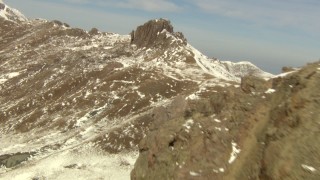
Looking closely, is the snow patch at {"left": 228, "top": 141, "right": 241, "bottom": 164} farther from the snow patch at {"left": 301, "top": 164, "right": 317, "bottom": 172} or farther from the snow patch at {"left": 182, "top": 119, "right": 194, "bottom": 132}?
the snow patch at {"left": 301, "top": 164, "right": 317, "bottom": 172}

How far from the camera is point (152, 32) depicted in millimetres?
136875

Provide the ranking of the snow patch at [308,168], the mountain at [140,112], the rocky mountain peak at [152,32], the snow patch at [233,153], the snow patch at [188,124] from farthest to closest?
the rocky mountain peak at [152,32]
the snow patch at [188,124]
the snow patch at [233,153]
the mountain at [140,112]
the snow patch at [308,168]

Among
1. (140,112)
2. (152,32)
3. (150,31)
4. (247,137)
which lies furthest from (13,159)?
(150,31)

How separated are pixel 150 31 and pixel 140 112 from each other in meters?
67.5

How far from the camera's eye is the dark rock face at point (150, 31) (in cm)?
13562

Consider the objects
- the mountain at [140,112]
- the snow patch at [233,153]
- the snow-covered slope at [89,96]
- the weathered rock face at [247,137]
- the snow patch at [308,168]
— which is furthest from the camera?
the snow-covered slope at [89,96]

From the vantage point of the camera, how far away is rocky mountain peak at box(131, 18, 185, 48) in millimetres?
134375

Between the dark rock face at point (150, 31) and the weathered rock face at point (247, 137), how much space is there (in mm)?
106363

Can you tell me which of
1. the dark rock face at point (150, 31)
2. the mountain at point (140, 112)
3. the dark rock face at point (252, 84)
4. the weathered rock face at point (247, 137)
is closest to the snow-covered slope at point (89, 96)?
the mountain at point (140, 112)

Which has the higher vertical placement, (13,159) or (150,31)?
(150,31)

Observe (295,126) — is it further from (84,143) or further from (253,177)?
(84,143)

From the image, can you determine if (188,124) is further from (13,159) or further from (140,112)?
(140,112)

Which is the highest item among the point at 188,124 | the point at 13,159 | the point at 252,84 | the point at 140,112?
the point at 252,84

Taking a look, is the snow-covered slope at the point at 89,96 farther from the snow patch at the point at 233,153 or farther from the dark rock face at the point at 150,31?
the snow patch at the point at 233,153
